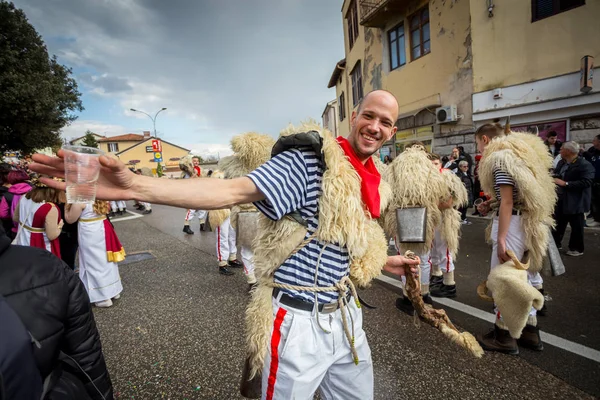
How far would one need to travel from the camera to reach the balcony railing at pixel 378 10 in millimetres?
13086

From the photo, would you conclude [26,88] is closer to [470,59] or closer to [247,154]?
[247,154]

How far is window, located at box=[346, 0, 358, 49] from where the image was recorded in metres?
18.2

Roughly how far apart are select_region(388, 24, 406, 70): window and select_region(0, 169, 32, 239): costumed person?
14.5 meters

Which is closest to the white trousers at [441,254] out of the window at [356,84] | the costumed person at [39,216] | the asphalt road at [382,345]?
the asphalt road at [382,345]

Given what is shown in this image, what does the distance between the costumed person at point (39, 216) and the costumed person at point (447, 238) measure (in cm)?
494

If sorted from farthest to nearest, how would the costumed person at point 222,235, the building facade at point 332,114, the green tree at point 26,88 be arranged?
the building facade at point 332,114 < the green tree at point 26,88 < the costumed person at point 222,235

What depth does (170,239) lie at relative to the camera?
8203mm

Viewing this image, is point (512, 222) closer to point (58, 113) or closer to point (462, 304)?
point (462, 304)

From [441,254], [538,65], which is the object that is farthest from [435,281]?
[538,65]

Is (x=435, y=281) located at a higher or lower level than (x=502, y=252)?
lower

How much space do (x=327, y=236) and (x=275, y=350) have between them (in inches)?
23.8

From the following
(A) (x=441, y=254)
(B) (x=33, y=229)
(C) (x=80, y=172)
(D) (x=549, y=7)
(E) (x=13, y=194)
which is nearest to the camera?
(C) (x=80, y=172)

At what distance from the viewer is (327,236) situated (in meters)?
1.40

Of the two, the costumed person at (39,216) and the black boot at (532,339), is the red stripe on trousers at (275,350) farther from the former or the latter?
the costumed person at (39,216)
